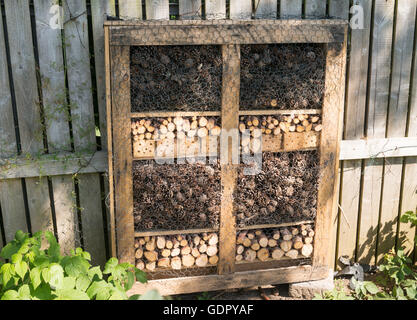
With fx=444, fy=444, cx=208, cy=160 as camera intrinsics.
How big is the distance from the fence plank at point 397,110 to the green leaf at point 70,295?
280cm

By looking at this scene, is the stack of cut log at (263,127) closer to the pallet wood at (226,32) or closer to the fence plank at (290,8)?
the pallet wood at (226,32)

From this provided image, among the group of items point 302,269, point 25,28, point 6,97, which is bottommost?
point 302,269

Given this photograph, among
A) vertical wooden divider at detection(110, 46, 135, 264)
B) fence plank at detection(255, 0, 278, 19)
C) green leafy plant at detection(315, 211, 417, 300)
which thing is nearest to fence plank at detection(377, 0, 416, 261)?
green leafy plant at detection(315, 211, 417, 300)

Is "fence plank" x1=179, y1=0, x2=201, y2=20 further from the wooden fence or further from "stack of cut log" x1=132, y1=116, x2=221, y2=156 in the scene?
"stack of cut log" x1=132, y1=116, x2=221, y2=156

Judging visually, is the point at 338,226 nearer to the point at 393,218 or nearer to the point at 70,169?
the point at 393,218

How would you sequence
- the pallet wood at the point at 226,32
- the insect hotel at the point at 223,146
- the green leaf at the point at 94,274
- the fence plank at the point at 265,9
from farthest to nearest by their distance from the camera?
the fence plank at the point at 265,9, the insect hotel at the point at 223,146, the pallet wood at the point at 226,32, the green leaf at the point at 94,274

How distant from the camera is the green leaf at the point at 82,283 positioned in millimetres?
2352

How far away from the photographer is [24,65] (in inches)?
122

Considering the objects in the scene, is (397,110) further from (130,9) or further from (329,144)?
(130,9)

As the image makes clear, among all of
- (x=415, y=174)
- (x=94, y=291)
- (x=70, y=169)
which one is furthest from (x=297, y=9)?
(x=94, y=291)

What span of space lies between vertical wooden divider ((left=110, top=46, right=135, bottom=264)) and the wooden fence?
315mm

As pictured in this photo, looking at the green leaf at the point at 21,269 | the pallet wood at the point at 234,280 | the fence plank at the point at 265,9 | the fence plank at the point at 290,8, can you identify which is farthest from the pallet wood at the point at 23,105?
the fence plank at the point at 290,8

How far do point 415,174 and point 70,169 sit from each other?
9.61 feet

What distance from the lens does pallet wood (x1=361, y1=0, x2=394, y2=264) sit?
355 cm
